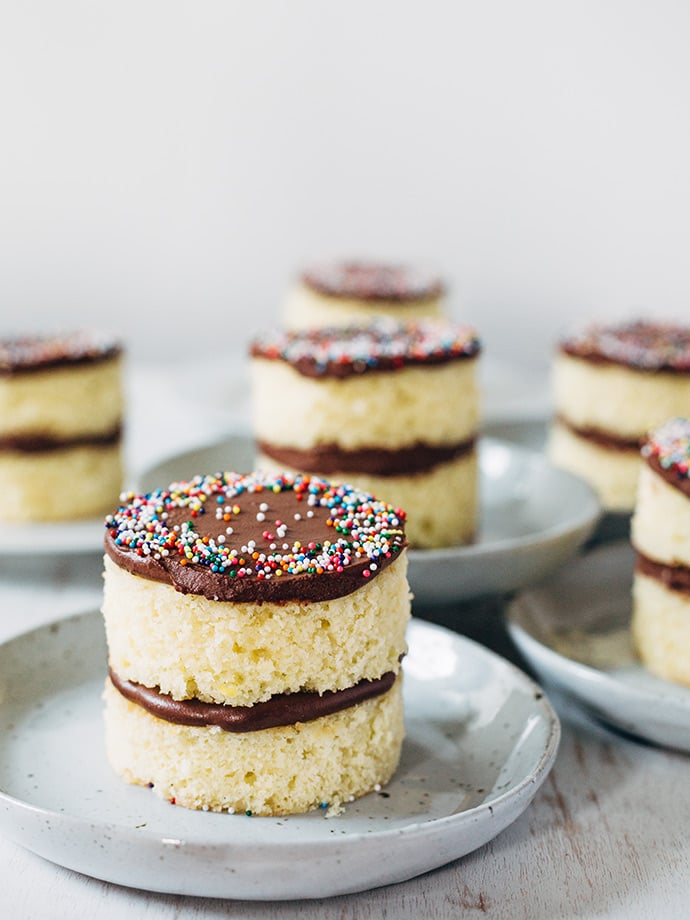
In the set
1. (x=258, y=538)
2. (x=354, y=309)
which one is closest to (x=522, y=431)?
(x=354, y=309)

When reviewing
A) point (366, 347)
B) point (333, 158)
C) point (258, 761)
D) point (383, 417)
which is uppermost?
point (333, 158)

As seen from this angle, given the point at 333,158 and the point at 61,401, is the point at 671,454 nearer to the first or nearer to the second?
the point at 61,401

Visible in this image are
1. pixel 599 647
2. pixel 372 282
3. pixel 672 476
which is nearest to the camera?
pixel 672 476

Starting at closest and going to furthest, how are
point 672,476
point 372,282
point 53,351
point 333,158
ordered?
point 672,476 → point 53,351 → point 372,282 → point 333,158

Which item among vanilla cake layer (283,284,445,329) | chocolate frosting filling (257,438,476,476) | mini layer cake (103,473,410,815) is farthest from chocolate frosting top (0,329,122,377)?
mini layer cake (103,473,410,815)

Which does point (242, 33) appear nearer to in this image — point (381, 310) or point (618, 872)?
point (381, 310)

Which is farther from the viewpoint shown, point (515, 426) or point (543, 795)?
point (515, 426)

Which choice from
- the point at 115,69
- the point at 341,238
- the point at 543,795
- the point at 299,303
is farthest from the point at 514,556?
the point at 115,69
